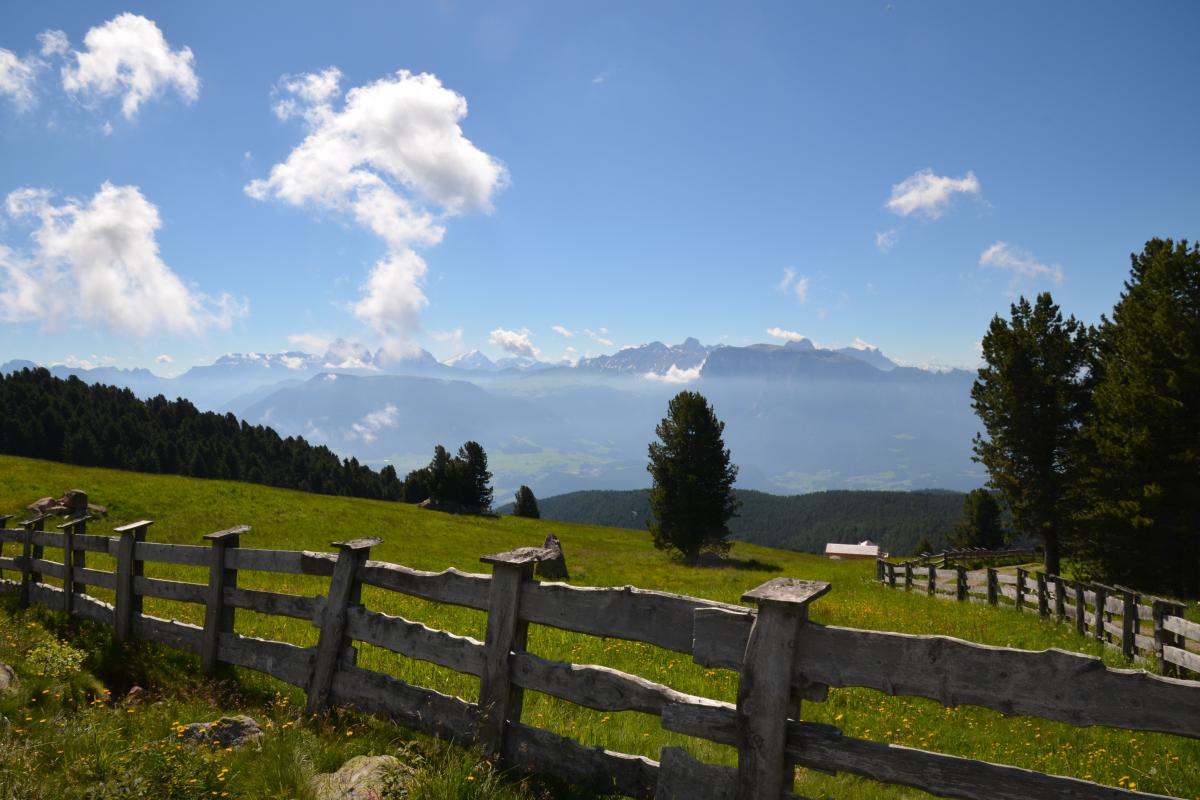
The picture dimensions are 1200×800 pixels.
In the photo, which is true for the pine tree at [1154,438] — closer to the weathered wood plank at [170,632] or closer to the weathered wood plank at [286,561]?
the weathered wood plank at [286,561]

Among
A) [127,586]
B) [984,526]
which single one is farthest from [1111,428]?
[984,526]

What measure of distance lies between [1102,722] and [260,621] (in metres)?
12.6

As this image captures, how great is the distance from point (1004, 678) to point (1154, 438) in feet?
93.7

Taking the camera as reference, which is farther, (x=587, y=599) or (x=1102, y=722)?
(x=587, y=599)

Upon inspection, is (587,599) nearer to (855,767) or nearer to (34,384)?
(855,767)

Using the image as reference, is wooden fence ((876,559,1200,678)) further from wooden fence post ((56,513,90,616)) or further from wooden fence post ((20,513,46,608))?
wooden fence post ((20,513,46,608))

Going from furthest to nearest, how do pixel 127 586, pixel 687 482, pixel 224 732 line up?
pixel 687 482 → pixel 127 586 → pixel 224 732

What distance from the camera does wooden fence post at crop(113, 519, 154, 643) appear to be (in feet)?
30.6

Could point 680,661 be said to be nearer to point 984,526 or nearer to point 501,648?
point 501,648

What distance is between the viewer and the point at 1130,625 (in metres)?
13.4

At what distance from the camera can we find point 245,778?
5.20 metres

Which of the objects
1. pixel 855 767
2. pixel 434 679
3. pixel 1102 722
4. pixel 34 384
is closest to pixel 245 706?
pixel 434 679

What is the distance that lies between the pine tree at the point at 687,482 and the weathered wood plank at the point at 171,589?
3747 cm

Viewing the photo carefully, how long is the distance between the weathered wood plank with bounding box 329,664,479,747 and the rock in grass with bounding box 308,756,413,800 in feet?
2.31
